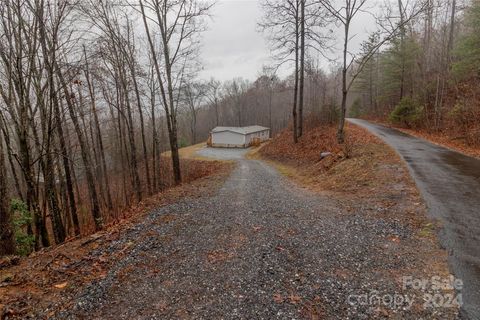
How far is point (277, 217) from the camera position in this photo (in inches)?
237

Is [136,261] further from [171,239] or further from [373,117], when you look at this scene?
[373,117]

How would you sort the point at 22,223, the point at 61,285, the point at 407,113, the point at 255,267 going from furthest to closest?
the point at 407,113 < the point at 22,223 < the point at 255,267 < the point at 61,285

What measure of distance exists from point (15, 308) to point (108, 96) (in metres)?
12.3

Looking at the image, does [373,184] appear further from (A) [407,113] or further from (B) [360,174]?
(A) [407,113]

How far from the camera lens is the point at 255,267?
393 cm

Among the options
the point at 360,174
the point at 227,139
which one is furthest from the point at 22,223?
the point at 227,139

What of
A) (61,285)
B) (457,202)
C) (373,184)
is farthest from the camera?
(373,184)

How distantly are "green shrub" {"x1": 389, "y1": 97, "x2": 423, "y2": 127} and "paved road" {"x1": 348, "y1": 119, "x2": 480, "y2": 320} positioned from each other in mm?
8804

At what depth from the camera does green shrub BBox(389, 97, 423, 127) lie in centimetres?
1890

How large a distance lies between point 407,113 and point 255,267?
2035 centimetres

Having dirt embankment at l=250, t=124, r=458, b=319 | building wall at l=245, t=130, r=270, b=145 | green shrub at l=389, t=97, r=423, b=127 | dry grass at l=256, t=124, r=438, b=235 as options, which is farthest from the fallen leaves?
building wall at l=245, t=130, r=270, b=145

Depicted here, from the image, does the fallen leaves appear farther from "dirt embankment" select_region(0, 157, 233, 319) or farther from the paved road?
Answer: the paved road

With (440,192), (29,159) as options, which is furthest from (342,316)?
(29,159)

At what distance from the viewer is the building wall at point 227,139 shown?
34.4 metres
